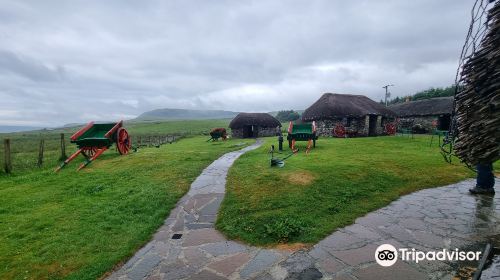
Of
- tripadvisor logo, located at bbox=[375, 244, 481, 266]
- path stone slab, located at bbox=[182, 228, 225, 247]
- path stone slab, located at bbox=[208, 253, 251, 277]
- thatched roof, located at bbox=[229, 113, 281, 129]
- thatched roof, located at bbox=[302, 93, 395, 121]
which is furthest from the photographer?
thatched roof, located at bbox=[229, 113, 281, 129]

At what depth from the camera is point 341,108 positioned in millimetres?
29203

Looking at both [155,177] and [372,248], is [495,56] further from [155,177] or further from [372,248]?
[155,177]

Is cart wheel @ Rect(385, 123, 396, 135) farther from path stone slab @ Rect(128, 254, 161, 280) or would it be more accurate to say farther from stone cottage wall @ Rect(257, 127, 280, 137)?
path stone slab @ Rect(128, 254, 161, 280)

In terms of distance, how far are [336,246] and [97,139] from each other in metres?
14.6

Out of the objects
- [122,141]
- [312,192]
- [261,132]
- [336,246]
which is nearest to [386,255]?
[336,246]

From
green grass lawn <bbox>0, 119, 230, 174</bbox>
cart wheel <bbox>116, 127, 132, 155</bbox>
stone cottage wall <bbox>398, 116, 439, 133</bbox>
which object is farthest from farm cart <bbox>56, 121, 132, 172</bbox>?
stone cottage wall <bbox>398, 116, 439, 133</bbox>

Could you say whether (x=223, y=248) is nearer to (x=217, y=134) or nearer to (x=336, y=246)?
(x=336, y=246)

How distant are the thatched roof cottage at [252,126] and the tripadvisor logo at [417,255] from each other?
3291 cm

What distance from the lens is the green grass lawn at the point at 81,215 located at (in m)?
5.25

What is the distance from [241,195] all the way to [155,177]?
4.46 metres

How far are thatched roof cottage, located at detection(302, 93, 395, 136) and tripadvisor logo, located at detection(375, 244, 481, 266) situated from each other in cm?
2412

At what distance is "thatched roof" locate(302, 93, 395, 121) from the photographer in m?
28.8

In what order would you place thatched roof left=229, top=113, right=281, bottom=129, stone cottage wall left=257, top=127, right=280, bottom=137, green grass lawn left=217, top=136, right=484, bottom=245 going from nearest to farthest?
1. green grass lawn left=217, top=136, right=484, bottom=245
2. thatched roof left=229, top=113, right=281, bottom=129
3. stone cottage wall left=257, top=127, right=280, bottom=137

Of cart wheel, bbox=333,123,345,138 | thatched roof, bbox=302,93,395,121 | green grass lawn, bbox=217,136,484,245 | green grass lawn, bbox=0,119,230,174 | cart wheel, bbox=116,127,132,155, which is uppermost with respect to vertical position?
thatched roof, bbox=302,93,395,121
